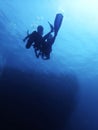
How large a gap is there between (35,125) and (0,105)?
5.34m

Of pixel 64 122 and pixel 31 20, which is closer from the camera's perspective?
pixel 31 20

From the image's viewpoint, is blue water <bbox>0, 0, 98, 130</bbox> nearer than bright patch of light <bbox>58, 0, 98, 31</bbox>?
No

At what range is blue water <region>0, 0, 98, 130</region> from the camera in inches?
601

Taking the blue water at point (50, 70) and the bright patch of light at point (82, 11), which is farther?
the blue water at point (50, 70)

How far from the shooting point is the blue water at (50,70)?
50.1ft

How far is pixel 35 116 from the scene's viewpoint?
97.7 ft

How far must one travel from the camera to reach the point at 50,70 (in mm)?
29953

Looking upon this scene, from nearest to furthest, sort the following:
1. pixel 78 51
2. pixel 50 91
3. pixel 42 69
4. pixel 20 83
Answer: pixel 78 51 < pixel 42 69 < pixel 20 83 < pixel 50 91

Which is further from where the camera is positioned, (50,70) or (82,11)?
(50,70)

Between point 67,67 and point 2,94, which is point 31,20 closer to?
point 67,67

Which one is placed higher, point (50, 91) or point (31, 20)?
point (50, 91)

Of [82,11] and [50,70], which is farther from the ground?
[50,70]

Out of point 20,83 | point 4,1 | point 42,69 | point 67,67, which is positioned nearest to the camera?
point 4,1

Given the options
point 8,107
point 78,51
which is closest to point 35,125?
point 8,107
